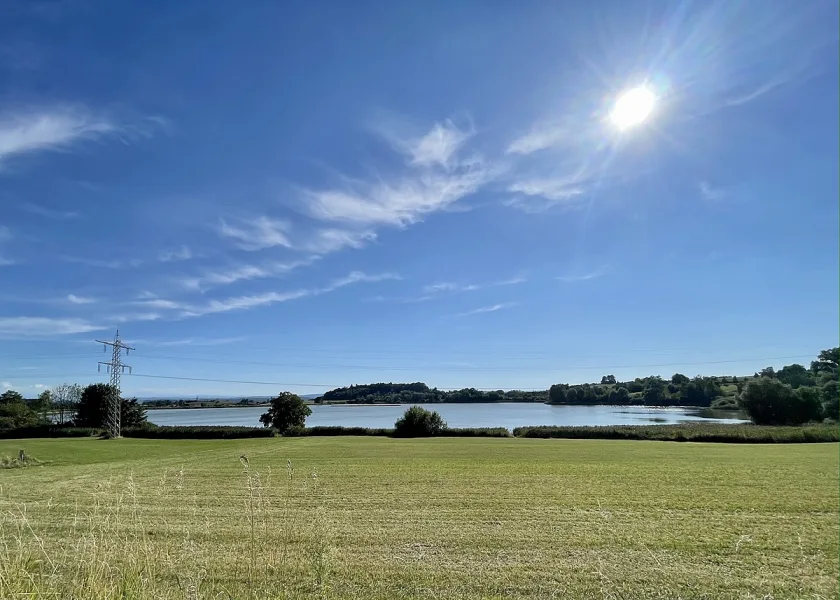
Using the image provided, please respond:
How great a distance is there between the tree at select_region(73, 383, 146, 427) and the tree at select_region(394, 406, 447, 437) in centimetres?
A: 3733

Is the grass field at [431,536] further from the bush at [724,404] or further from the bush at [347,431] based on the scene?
the bush at [724,404]

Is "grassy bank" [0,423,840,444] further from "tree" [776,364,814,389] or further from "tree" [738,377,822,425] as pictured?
"tree" [776,364,814,389]

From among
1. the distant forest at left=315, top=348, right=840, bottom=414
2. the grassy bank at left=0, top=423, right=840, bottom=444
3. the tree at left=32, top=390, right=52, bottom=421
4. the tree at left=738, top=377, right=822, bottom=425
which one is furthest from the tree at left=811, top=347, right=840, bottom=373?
the tree at left=32, top=390, right=52, bottom=421

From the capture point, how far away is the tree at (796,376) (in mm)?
75100

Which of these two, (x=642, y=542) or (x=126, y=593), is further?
(x=642, y=542)

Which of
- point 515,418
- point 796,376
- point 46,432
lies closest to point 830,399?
point 796,376

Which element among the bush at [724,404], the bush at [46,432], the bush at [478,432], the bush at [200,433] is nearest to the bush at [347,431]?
the bush at [200,433]

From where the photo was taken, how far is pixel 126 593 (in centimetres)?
430

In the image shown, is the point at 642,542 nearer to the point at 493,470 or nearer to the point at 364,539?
the point at 364,539

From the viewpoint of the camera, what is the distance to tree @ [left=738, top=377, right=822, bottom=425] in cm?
5659

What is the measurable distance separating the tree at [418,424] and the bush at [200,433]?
1376 cm

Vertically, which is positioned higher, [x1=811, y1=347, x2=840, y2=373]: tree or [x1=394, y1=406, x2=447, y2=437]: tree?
[x1=811, y1=347, x2=840, y2=373]: tree

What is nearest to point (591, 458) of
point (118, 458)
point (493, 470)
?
point (493, 470)

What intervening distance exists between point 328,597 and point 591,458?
2024 centimetres
